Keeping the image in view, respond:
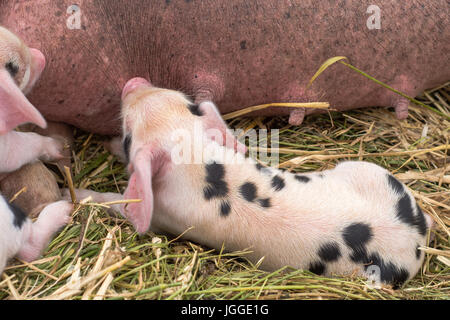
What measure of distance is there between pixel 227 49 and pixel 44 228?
4.69 feet

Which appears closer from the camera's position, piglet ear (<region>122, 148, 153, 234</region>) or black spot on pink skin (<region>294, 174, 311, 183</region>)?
piglet ear (<region>122, 148, 153, 234</region>)

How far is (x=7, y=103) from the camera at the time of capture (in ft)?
8.18

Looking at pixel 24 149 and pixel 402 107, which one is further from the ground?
pixel 402 107

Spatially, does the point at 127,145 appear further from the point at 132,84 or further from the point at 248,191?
the point at 248,191

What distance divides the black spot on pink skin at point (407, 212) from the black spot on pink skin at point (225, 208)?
82cm

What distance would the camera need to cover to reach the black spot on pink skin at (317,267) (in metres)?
2.59

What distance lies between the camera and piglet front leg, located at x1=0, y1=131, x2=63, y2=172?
2832mm

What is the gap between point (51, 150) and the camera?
10.0ft

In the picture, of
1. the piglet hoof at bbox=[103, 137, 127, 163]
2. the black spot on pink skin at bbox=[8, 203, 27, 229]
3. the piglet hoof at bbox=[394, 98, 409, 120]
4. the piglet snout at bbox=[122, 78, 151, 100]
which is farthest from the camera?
the piglet hoof at bbox=[394, 98, 409, 120]

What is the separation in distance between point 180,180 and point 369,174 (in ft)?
3.27

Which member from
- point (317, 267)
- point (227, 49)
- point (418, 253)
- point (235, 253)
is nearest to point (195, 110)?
point (227, 49)

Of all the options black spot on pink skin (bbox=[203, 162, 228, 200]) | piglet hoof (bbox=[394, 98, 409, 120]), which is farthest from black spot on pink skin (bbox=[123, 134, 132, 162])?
piglet hoof (bbox=[394, 98, 409, 120])

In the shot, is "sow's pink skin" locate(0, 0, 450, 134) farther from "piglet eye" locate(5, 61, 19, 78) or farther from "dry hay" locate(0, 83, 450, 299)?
"piglet eye" locate(5, 61, 19, 78)

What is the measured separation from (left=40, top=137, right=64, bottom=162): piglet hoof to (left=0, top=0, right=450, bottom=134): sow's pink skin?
0.59 feet
